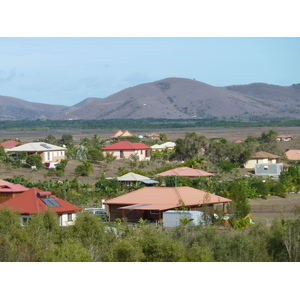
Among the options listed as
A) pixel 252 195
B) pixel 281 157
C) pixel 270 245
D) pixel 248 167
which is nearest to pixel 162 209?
pixel 252 195

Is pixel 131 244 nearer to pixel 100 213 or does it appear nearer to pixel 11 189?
pixel 100 213

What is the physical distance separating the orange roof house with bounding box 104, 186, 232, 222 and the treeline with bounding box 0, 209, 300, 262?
8.82 m

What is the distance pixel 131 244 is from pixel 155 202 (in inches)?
588

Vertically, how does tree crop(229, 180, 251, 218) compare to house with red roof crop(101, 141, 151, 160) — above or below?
below

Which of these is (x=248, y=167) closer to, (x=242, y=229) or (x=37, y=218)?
(x=242, y=229)

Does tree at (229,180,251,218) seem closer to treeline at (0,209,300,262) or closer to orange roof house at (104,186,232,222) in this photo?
orange roof house at (104,186,232,222)

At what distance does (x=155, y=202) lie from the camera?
31.8 metres

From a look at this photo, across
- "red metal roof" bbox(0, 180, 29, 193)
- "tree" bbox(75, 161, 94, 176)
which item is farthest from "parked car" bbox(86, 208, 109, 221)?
"tree" bbox(75, 161, 94, 176)

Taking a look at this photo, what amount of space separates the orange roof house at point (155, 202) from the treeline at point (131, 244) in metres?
8.82

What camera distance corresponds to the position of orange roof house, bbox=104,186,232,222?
3045 centimetres

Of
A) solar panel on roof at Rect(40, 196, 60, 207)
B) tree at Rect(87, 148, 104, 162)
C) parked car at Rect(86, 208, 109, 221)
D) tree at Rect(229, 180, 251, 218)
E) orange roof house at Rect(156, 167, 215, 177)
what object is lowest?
parked car at Rect(86, 208, 109, 221)

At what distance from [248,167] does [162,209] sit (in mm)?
25999

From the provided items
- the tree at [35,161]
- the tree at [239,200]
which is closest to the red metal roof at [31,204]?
the tree at [239,200]

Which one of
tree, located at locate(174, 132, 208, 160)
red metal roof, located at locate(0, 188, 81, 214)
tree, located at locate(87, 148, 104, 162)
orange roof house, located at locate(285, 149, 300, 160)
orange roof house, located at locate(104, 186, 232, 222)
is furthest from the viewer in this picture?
orange roof house, located at locate(285, 149, 300, 160)
